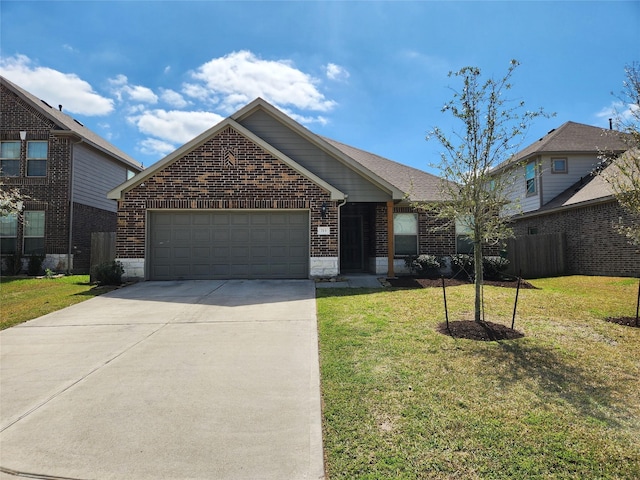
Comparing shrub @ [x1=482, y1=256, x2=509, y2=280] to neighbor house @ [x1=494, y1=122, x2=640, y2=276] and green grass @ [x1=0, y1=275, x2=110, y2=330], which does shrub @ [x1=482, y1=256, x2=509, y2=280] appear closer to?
neighbor house @ [x1=494, y1=122, x2=640, y2=276]

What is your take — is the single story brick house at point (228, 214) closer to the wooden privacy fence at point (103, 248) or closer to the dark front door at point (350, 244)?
the wooden privacy fence at point (103, 248)

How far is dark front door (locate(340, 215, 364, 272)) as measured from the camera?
51.1 ft

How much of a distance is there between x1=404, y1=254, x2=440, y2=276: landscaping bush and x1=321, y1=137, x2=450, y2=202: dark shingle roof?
7.04 feet

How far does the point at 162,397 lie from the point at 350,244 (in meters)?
12.0

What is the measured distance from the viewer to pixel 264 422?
3.50 meters

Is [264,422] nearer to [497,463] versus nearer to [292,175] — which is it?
[497,463]

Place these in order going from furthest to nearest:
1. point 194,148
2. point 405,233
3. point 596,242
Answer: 1. point 405,233
2. point 596,242
3. point 194,148

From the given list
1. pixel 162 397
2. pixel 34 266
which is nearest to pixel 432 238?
pixel 162 397

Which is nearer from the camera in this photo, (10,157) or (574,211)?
(574,211)

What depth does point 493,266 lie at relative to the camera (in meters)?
12.9

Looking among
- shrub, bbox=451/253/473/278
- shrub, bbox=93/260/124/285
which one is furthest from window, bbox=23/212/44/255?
shrub, bbox=451/253/473/278

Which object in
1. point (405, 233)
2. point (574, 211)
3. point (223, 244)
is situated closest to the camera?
point (223, 244)

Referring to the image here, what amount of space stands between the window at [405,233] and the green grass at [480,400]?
291 inches

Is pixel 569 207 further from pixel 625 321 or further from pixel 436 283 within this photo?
pixel 625 321
